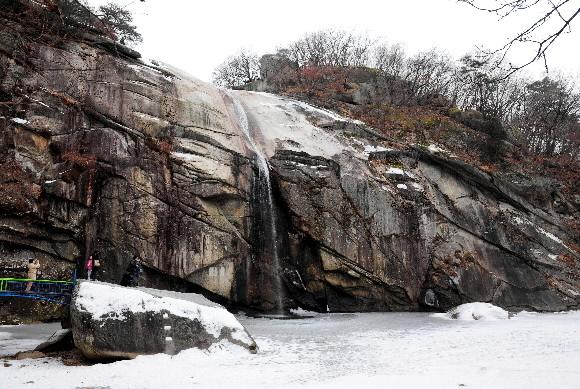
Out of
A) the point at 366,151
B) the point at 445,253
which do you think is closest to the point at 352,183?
the point at 366,151

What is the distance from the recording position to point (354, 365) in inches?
297

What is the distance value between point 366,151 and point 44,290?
549 inches

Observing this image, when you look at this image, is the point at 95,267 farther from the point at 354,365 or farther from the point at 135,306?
the point at 354,365

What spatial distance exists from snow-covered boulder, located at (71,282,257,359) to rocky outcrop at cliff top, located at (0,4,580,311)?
20.9ft

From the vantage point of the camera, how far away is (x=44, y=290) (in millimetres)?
12711

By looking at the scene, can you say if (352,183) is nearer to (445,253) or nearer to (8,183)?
(445,253)

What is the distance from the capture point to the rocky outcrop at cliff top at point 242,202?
14.0 metres

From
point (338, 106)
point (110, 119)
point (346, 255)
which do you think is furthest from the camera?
point (338, 106)

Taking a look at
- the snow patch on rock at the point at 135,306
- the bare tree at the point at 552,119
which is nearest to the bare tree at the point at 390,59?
the bare tree at the point at 552,119

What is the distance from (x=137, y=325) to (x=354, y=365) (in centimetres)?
390

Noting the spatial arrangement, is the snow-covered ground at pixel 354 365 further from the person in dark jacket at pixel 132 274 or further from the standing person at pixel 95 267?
the person in dark jacket at pixel 132 274

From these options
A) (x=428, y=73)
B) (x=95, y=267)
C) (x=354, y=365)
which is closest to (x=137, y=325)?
(x=354, y=365)

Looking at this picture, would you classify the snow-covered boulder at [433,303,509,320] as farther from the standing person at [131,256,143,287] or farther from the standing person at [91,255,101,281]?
the standing person at [91,255,101,281]

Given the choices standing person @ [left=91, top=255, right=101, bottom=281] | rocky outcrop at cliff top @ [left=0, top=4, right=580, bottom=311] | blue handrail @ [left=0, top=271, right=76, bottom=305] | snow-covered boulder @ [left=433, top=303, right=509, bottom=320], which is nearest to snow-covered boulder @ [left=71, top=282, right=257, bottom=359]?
blue handrail @ [left=0, top=271, right=76, bottom=305]
